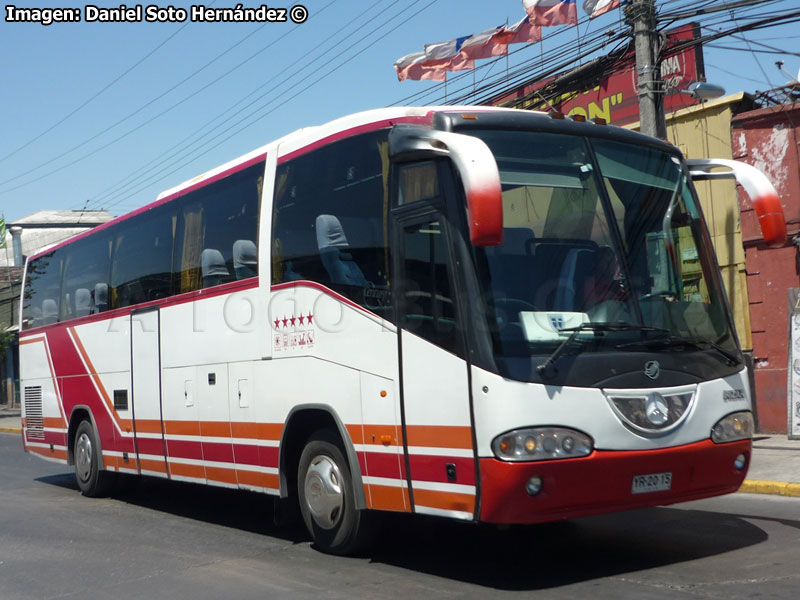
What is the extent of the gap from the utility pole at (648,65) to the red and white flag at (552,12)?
362cm

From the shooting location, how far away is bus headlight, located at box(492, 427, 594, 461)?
5.86 m

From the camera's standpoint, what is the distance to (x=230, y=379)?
8.99 metres

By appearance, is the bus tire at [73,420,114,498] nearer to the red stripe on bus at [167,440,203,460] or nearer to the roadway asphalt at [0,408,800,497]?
the red stripe on bus at [167,440,203,460]

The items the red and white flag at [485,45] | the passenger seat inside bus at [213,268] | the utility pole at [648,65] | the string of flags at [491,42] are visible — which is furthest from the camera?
the red and white flag at [485,45]

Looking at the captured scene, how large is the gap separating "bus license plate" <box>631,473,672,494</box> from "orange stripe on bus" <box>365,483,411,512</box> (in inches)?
60.5

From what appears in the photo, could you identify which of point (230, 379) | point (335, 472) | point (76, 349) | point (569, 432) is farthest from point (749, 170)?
point (76, 349)

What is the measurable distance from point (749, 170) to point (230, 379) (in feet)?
16.0

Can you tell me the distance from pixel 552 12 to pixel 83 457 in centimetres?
1097

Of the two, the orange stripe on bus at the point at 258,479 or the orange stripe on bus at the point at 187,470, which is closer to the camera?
the orange stripe on bus at the point at 258,479

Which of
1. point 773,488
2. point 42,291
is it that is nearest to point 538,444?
point 773,488

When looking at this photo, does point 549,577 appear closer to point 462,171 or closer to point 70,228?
point 462,171

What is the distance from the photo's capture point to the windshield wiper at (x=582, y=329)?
5.91 metres

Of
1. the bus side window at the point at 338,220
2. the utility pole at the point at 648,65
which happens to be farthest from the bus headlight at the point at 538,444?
the utility pole at the point at 648,65

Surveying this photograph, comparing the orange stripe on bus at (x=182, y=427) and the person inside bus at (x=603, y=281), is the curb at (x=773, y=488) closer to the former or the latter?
the person inside bus at (x=603, y=281)
